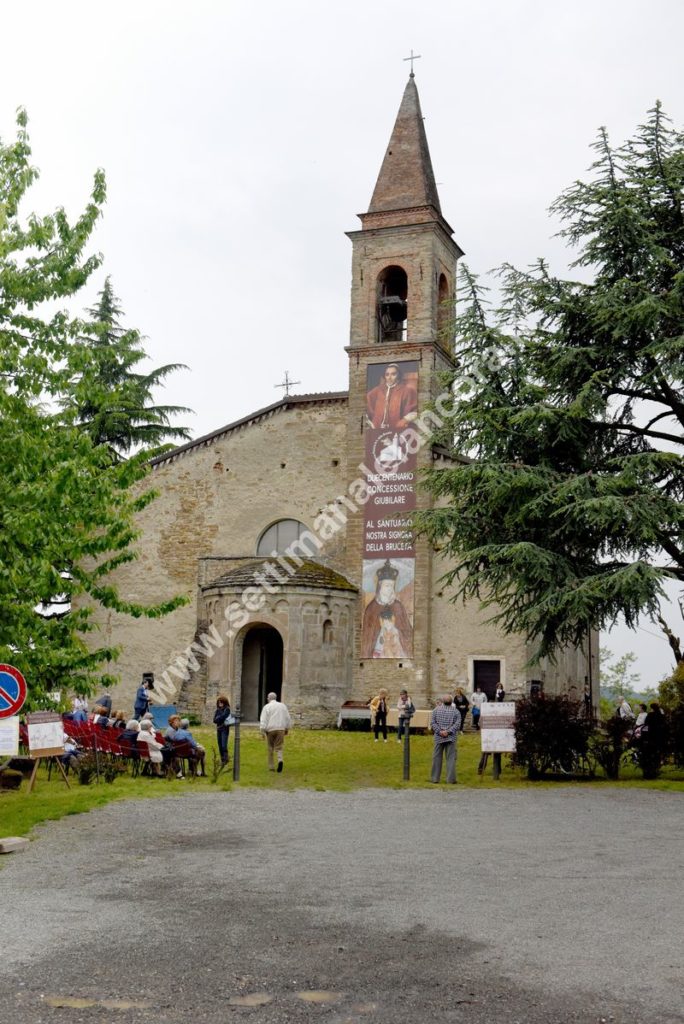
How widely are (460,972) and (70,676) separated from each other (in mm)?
7366

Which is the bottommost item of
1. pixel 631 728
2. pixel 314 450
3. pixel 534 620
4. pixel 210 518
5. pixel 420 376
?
pixel 631 728

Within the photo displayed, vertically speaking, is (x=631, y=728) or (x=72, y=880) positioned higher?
(x=631, y=728)

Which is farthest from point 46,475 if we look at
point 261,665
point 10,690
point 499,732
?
point 261,665

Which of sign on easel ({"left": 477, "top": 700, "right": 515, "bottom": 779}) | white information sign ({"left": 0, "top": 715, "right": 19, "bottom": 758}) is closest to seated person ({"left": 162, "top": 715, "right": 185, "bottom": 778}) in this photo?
sign on easel ({"left": 477, "top": 700, "right": 515, "bottom": 779})

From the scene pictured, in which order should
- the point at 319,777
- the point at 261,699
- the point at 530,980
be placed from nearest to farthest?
the point at 530,980, the point at 319,777, the point at 261,699

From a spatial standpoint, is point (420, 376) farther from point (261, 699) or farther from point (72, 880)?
point (72, 880)

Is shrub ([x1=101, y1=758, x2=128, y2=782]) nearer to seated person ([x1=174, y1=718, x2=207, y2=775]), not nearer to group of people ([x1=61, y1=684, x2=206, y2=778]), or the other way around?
group of people ([x1=61, y1=684, x2=206, y2=778])

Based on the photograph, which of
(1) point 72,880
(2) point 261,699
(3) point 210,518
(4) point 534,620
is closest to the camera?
(1) point 72,880

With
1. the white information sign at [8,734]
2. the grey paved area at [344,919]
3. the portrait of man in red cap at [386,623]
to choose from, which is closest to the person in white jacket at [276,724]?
the grey paved area at [344,919]

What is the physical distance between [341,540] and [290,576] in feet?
7.77

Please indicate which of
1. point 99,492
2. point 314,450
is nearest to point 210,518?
point 314,450

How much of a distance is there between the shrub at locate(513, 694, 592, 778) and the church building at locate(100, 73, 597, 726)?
35.6 feet

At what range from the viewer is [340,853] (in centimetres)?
995

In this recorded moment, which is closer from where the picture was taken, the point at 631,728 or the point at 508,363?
the point at 631,728
